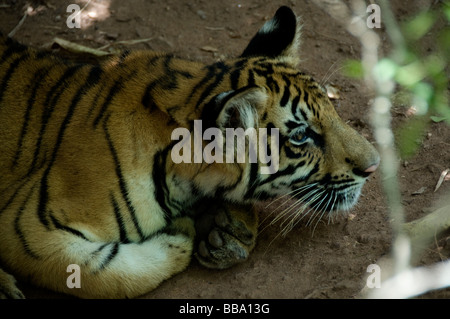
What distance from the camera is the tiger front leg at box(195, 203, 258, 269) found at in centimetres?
343

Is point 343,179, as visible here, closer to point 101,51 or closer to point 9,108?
point 9,108

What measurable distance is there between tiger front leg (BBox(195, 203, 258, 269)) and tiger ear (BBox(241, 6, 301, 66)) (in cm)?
100

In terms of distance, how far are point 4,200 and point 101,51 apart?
2197 mm

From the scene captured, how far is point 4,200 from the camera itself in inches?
131

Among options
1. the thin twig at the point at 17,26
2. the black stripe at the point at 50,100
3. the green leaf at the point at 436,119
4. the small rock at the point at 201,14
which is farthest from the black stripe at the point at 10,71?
the green leaf at the point at 436,119

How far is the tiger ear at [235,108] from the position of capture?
9.38ft

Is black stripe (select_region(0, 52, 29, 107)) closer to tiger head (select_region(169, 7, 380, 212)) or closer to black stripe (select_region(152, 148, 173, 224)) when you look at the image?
black stripe (select_region(152, 148, 173, 224))

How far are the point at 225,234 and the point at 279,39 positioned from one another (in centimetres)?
128

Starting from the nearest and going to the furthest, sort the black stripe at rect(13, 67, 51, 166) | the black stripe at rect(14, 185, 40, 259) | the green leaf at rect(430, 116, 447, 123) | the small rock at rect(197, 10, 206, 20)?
the black stripe at rect(14, 185, 40, 259)
the black stripe at rect(13, 67, 51, 166)
the green leaf at rect(430, 116, 447, 123)
the small rock at rect(197, 10, 206, 20)

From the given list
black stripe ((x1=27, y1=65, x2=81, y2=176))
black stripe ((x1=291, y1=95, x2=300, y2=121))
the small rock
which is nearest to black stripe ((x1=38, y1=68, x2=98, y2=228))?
black stripe ((x1=27, y1=65, x2=81, y2=176))

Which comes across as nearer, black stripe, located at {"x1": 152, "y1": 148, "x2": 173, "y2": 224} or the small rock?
black stripe, located at {"x1": 152, "y1": 148, "x2": 173, "y2": 224}

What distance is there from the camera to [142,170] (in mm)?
3279

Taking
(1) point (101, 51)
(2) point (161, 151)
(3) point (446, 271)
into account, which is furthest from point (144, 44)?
(3) point (446, 271)

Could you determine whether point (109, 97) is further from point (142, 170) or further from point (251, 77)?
point (251, 77)
